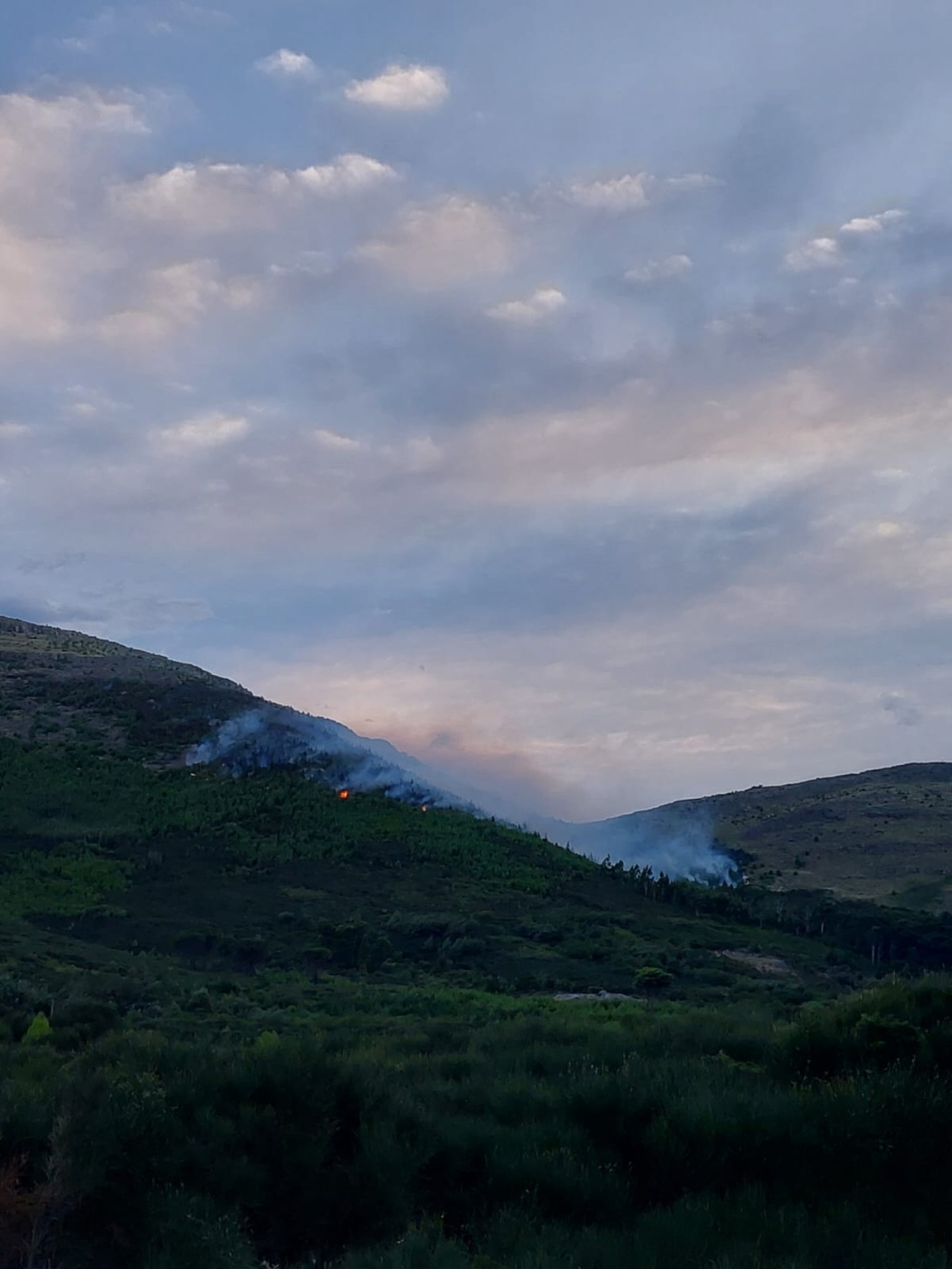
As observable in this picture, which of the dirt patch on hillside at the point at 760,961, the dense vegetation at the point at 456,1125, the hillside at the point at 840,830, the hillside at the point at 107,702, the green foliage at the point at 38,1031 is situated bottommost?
the dirt patch on hillside at the point at 760,961

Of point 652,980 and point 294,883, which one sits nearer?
point 652,980

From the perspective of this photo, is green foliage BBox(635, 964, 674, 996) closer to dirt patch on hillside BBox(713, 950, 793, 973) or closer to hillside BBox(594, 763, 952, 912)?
dirt patch on hillside BBox(713, 950, 793, 973)

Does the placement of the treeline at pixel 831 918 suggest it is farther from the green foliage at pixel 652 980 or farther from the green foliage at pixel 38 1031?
the green foliage at pixel 38 1031

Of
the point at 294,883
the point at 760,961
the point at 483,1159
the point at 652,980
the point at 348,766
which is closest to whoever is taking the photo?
the point at 483,1159

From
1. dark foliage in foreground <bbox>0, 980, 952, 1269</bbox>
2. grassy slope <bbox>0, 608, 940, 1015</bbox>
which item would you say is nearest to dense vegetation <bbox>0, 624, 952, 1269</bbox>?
dark foliage in foreground <bbox>0, 980, 952, 1269</bbox>

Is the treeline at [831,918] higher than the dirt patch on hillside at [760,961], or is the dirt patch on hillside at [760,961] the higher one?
the treeline at [831,918]

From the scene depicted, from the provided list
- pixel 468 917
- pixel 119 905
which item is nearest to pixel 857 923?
pixel 468 917

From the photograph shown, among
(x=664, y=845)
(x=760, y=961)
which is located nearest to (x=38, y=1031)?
(x=760, y=961)

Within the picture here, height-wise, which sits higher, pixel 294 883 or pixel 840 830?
pixel 840 830

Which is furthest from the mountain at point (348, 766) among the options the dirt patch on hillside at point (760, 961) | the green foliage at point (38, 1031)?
the green foliage at point (38, 1031)

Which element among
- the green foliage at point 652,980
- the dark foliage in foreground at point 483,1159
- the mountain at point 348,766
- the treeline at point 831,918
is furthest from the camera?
the mountain at point 348,766

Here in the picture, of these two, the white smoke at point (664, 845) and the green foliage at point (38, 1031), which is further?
the white smoke at point (664, 845)

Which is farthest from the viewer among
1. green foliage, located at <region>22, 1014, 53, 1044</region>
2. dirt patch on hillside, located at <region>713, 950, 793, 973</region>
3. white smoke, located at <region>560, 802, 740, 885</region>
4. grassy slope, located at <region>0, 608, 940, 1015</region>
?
Result: white smoke, located at <region>560, 802, 740, 885</region>

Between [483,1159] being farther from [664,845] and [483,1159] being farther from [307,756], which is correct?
[664,845]
